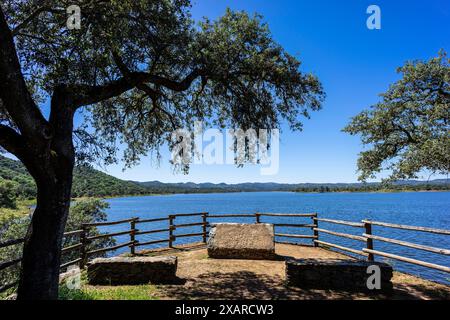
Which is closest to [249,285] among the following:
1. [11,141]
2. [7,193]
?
[11,141]

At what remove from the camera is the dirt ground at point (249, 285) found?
7.28 m

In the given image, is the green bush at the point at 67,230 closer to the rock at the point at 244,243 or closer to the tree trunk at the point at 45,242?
the rock at the point at 244,243

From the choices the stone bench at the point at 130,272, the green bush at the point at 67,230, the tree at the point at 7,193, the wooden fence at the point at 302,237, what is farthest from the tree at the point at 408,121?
the tree at the point at 7,193

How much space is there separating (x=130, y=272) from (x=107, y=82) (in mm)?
5341

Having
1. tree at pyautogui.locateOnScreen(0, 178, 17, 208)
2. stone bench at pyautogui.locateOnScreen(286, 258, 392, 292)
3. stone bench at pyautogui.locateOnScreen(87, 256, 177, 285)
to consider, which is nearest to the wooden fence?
stone bench at pyautogui.locateOnScreen(87, 256, 177, 285)

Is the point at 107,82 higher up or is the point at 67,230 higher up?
the point at 107,82

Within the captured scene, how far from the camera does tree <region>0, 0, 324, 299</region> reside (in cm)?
551

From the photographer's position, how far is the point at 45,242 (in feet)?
18.5

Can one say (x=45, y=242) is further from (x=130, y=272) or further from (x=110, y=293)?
(x=130, y=272)

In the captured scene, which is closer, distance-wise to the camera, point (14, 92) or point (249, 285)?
point (14, 92)

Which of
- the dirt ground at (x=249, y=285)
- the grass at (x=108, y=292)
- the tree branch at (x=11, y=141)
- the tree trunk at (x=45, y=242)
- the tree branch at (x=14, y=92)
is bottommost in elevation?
the dirt ground at (x=249, y=285)

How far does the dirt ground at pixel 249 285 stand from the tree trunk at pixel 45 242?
263 centimetres
